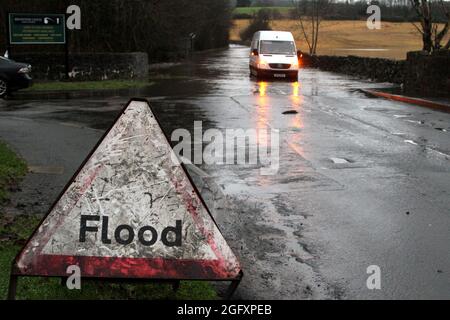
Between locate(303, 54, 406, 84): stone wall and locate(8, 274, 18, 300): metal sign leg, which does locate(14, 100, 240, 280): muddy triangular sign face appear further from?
locate(303, 54, 406, 84): stone wall

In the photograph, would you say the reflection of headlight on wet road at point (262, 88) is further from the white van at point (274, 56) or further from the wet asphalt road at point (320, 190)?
the wet asphalt road at point (320, 190)

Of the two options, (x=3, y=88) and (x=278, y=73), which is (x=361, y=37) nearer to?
(x=278, y=73)

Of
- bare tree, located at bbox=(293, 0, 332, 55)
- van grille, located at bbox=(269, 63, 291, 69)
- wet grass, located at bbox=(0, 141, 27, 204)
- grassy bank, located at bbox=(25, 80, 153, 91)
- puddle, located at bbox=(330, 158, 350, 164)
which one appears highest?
bare tree, located at bbox=(293, 0, 332, 55)

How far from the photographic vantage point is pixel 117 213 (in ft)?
13.8

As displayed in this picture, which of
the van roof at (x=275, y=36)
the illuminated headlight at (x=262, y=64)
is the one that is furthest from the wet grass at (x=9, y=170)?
the van roof at (x=275, y=36)

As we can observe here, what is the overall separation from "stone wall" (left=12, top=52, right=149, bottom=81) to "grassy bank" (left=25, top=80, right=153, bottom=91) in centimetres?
88

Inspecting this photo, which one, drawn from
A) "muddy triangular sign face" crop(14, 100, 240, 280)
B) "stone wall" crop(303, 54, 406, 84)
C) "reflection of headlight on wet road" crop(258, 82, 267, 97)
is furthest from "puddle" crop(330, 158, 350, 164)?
"stone wall" crop(303, 54, 406, 84)

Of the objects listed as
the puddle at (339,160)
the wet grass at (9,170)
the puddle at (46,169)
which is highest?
the wet grass at (9,170)

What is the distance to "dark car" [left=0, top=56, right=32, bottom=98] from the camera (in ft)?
67.8

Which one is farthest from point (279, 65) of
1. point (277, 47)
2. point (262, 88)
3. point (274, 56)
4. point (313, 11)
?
point (313, 11)

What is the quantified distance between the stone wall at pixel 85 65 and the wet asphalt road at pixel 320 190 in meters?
8.87

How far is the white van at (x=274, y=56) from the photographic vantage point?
30.0m

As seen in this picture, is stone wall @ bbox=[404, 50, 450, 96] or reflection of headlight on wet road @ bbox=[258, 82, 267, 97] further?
reflection of headlight on wet road @ bbox=[258, 82, 267, 97]
